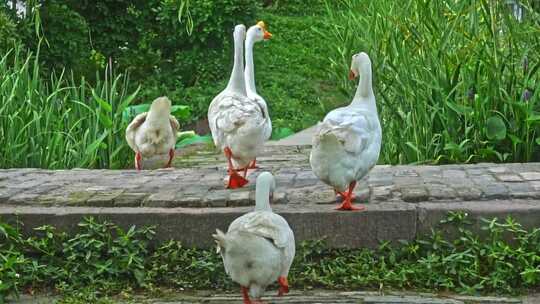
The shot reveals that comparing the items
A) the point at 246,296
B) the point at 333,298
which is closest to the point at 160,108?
the point at 333,298

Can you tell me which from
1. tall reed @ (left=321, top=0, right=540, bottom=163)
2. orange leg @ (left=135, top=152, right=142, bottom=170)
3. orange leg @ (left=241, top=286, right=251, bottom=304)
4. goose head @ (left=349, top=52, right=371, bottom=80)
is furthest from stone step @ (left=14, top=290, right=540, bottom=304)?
orange leg @ (left=135, top=152, right=142, bottom=170)

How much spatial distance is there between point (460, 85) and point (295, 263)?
300 centimetres

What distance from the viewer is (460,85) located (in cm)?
842

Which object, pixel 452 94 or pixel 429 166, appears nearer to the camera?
pixel 429 166

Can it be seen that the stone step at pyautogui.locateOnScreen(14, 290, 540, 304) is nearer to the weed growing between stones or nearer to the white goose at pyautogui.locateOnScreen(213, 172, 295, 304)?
the weed growing between stones

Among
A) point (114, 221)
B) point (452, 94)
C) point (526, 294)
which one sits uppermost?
point (452, 94)

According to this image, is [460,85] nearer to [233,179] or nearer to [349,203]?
[233,179]

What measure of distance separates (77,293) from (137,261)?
38 cm

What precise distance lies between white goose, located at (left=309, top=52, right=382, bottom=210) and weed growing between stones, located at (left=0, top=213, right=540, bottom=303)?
38cm

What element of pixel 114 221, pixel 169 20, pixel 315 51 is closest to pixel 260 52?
pixel 315 51

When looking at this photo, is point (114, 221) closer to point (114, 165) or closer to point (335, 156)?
point (335, 156)

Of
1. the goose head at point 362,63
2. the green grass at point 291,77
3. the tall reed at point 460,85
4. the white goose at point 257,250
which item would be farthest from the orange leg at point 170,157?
the white goose at point 257,250

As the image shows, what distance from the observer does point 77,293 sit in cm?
576

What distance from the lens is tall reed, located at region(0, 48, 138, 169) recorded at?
866 centimetres
